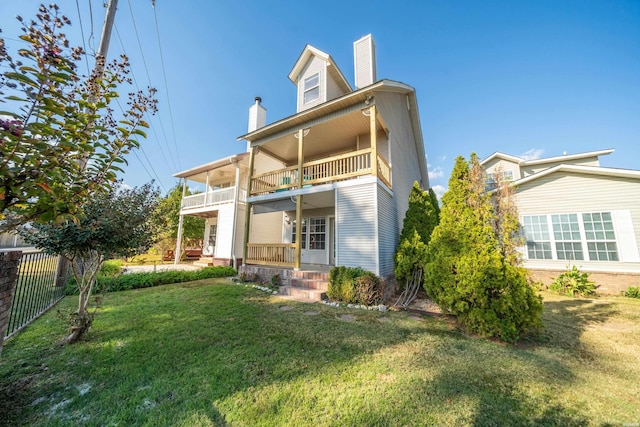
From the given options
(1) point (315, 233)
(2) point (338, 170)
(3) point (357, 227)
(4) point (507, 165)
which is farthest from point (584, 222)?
(1) point (315, 233)

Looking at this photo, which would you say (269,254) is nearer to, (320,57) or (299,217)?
(299,217)

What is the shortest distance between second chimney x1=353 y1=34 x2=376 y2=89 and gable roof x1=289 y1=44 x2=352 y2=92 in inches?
44.1

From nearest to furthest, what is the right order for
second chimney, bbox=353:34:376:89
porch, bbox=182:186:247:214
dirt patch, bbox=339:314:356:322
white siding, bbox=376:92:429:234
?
dirt patch, bbox=339:314:356:322 → white siding, bbox=376:92:429:234 → second chimney, bbox=353:34:376:89 → porch, bbox=182:186:247:214

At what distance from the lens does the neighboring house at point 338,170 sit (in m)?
7.91

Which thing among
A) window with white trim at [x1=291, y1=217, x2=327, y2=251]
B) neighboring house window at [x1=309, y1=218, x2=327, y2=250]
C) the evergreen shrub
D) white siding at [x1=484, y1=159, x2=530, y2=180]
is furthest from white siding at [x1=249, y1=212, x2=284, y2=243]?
white siding at [x1=484, y1=159, x2=530, y2=180]

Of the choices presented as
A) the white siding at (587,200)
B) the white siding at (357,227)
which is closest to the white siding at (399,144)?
the white siding at (357,227)

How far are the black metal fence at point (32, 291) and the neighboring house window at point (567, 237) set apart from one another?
16.0 meters

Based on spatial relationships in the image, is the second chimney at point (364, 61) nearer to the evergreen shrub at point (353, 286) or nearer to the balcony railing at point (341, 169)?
the balcony railing at point (341, 169)

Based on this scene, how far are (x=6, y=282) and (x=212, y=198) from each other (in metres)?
13.1

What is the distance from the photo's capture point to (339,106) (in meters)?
8.94

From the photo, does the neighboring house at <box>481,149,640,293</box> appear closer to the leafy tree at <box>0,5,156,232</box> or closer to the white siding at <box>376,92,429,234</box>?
the white siding at <box>376,92,429,234</box>

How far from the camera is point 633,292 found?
794 centimetres

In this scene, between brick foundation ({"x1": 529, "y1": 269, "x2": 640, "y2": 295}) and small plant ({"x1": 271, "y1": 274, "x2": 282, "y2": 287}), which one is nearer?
brick foundation ({"x1": 529, "y1": 269, "x2": 640, "y2": 295})

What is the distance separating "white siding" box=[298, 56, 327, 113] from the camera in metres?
11.0
